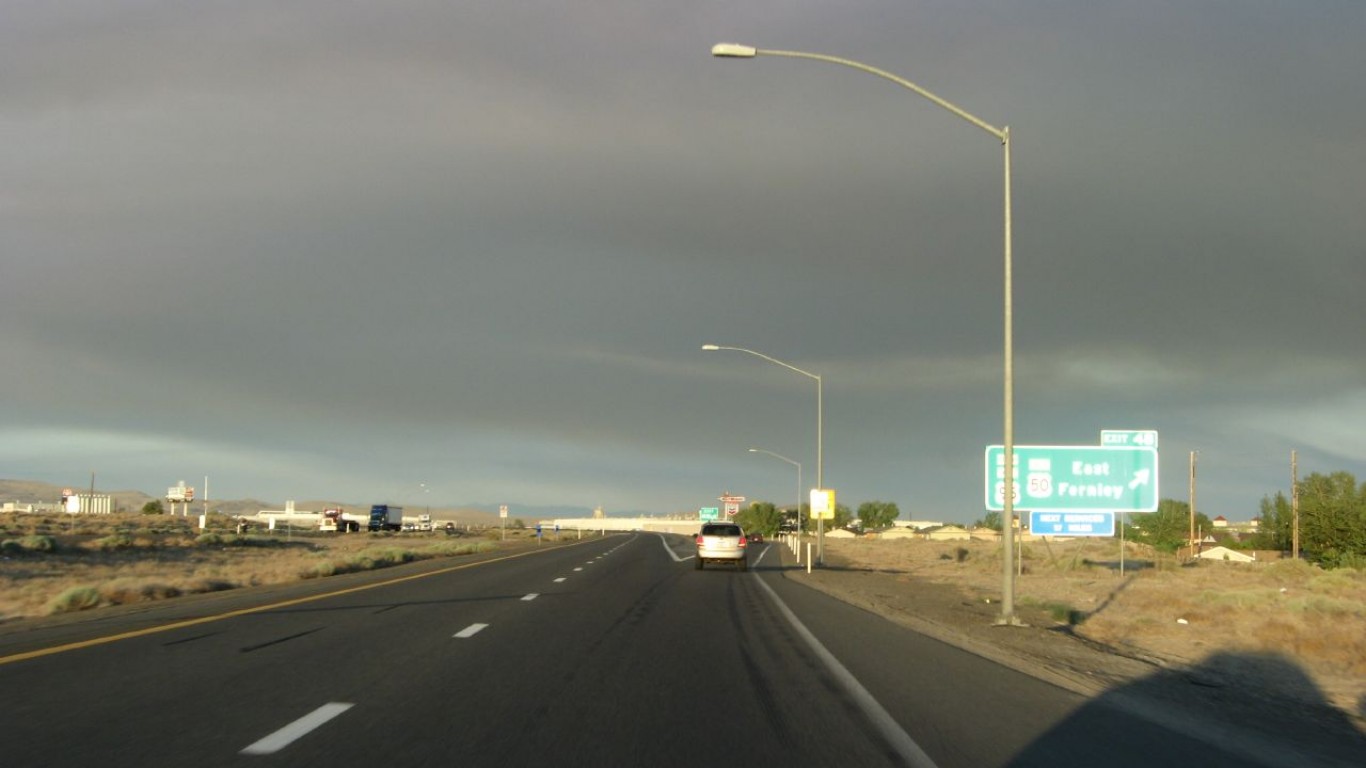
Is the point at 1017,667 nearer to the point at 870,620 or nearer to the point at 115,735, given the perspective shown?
the point at 870,620

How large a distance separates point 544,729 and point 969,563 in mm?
56200

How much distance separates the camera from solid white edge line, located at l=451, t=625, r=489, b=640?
16892mm

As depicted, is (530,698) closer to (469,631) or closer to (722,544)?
(469,631)

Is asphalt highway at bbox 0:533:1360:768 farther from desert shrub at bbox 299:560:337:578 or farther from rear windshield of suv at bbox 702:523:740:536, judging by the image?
rear windshield of suv at bbox 702:523:740:536

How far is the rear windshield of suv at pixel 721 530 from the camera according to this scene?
44.3 metres

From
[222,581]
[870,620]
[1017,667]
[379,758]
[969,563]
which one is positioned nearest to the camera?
[379,758]

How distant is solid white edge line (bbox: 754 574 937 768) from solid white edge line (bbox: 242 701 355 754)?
14.9 ft

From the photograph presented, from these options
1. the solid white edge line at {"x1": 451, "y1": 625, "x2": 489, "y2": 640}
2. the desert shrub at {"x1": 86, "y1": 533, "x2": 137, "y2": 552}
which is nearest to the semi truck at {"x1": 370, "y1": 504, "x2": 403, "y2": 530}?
the desert shrub at {"x1": 86, "y1": 533, "x2": 137, "y2": 552}

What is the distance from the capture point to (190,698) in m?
10.7

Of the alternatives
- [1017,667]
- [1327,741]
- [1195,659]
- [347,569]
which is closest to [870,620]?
[1195,659]

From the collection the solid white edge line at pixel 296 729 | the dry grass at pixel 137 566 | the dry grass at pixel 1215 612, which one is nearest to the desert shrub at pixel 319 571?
the dry grass at pixel 137 566

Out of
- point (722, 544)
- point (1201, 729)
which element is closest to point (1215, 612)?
point (1201, 729)

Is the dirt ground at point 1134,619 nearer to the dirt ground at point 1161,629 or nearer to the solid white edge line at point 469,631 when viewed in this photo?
the dirt ground at point 1161,629

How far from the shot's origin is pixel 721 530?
44.4 meters
